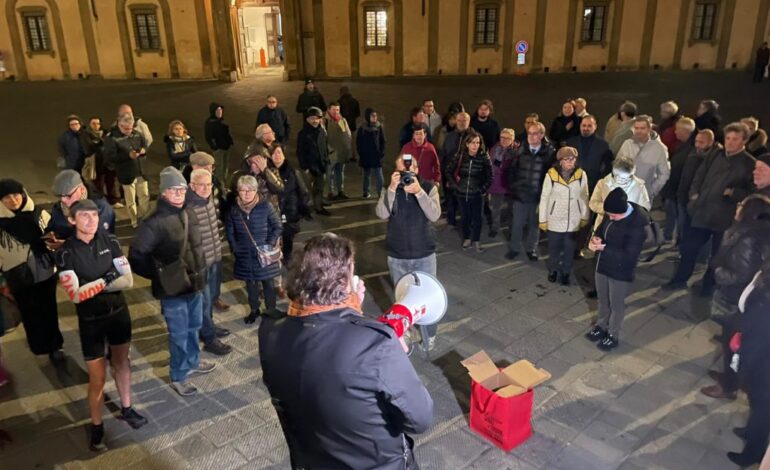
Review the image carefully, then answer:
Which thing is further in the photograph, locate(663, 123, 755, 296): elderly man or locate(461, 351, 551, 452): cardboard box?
locate(663, 123, 755, 296): elderly man

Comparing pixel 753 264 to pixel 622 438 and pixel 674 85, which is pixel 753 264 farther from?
pixel 674 85

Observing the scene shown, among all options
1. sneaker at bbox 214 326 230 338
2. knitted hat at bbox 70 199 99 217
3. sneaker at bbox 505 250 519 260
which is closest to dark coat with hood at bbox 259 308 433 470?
knitted hat at bbox 70 199 99 217

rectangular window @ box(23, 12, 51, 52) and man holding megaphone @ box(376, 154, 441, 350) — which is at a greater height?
rectangular window @ box(23, 12, 51, 52)

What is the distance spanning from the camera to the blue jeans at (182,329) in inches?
204

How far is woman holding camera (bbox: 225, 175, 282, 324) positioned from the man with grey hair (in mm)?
3801

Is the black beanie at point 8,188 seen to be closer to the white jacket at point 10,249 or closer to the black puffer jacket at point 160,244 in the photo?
the white jacket at point 10,249

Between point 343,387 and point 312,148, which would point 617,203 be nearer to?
point 343,387

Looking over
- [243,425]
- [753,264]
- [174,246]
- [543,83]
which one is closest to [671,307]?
[753,264]

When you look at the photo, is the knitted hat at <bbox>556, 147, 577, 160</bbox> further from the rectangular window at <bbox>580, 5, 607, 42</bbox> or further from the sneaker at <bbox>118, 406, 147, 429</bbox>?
the rectangular window at <bbox>580, 5, 607, 42</bbox>

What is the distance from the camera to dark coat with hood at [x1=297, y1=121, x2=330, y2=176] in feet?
32.3

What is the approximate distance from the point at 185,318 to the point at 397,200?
227 cm

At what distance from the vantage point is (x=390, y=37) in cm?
2684

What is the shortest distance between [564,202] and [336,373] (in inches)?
215

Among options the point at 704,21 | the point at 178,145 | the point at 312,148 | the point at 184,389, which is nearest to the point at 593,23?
the point at 704,21
